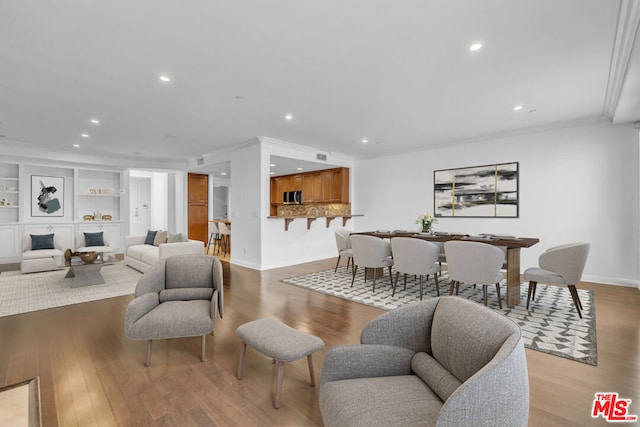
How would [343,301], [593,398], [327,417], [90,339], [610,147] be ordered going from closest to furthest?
[327,417] → [593,398] → [90,339] → [343,301] → [610,147]

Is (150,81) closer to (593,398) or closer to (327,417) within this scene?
(327,417)

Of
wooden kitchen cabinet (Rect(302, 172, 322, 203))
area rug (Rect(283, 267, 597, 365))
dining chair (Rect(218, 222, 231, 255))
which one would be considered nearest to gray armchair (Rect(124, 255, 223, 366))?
area rug (Rect(283, 267, 597, 365))

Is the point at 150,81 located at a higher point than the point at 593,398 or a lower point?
higher

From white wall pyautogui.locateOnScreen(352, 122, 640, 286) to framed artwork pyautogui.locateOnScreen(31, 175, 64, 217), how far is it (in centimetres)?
935

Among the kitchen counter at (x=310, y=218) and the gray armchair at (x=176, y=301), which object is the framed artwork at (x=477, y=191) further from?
the gray armchair at (x=176, y=301)

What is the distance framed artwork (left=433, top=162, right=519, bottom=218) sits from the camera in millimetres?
5691

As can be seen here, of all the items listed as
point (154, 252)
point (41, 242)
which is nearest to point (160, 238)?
point (154, 252)

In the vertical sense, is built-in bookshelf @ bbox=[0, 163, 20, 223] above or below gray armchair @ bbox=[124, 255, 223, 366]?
above

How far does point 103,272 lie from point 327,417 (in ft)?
20.2

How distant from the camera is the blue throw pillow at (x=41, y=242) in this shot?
6.16m

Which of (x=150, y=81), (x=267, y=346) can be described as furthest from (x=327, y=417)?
(x=150, y=81)

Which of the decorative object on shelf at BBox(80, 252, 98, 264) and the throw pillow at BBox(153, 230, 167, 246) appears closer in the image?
the decorative object on shelf at BBox(80, 252, 98, 264)

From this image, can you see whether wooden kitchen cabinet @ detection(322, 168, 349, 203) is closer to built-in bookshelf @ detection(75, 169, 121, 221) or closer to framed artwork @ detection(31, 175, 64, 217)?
Result: built-in bookshelf @ detection(75, 169, 121, 221)

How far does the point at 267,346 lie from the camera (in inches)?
77.0
